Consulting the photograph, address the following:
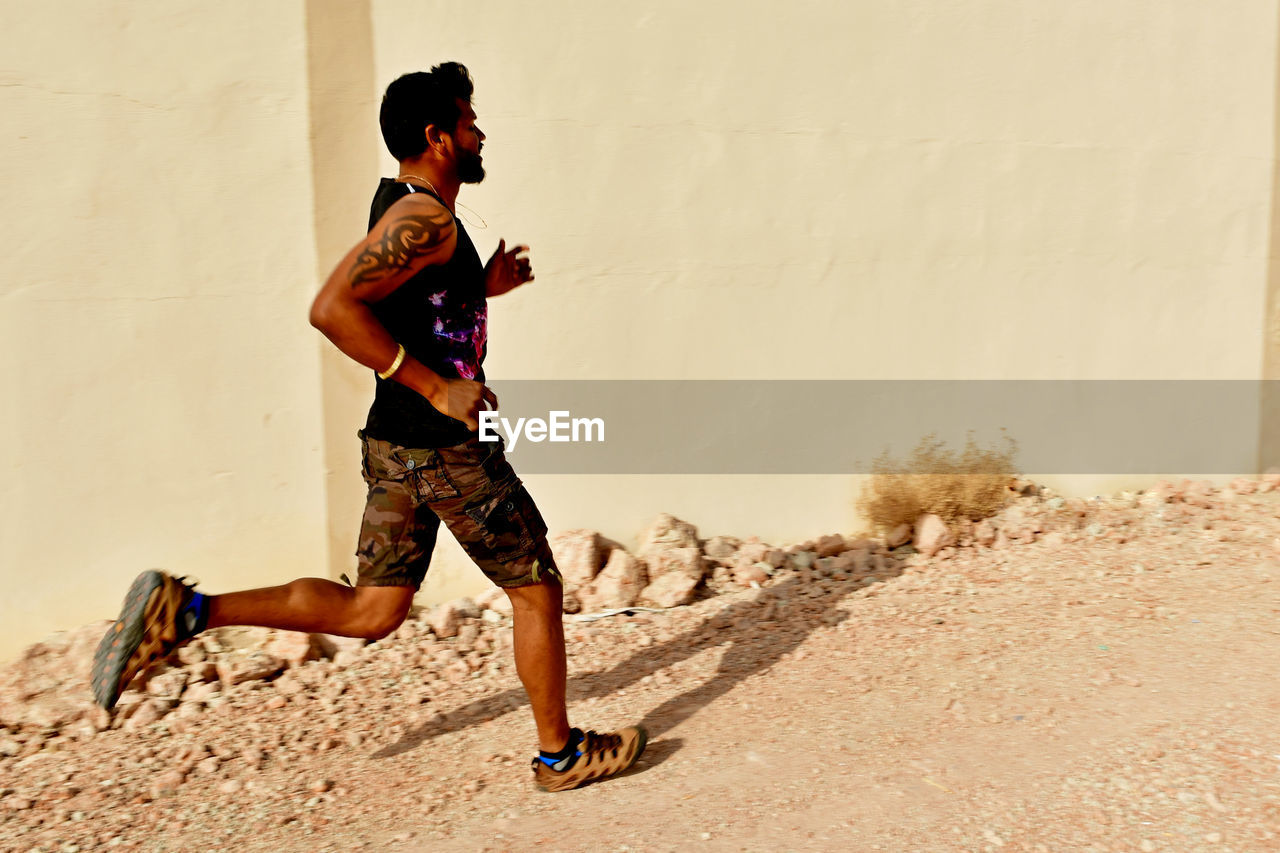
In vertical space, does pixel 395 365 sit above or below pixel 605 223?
below

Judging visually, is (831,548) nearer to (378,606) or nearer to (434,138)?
(378,606)

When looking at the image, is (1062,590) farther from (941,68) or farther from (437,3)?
(437,3)

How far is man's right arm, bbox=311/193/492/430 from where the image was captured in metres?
2.37

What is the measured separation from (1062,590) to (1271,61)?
335 centimetres

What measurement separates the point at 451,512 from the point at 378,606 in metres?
0.37

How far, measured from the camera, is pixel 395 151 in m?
2.60

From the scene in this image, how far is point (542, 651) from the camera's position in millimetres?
2688

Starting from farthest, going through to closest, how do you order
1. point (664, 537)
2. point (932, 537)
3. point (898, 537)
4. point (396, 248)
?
point (898, 537) → point (932, 537) → point (664, 537) → point (396, 248)

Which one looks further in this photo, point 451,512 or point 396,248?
point 451,512

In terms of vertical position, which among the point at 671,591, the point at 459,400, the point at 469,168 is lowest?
the point at 671,591

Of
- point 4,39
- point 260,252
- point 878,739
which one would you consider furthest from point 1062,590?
point 4,39

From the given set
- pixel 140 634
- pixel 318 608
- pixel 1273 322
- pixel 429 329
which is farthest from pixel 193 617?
pixel 1273 322

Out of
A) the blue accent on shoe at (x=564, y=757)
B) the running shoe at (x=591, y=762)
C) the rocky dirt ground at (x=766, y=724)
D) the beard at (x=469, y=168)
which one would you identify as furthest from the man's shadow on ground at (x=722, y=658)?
the beard at (x=469, y=168)

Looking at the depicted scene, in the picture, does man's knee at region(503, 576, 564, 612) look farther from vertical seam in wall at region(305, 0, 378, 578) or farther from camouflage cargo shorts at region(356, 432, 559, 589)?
vertical seam in wall at region(305, 0, 378, 578)
